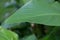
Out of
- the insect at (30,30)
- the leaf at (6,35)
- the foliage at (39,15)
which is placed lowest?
the insect at (30,30)

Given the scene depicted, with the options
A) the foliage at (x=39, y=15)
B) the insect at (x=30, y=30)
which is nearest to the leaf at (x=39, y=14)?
the foliage at (x=39, y=15)

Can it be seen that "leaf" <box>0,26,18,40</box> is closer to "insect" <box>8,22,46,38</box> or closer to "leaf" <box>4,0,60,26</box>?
"leaf" <box>4,0,60,26</box>

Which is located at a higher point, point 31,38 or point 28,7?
point 28,7

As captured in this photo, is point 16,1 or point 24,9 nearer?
point 24,9

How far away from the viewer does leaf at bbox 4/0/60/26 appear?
50 cm

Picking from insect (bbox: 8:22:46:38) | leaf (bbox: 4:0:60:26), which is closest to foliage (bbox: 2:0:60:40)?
leaf (bbox: 4:0:60:26)

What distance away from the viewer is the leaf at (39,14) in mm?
504

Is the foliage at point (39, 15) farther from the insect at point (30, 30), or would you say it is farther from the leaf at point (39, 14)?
the insect at point (30, 30)

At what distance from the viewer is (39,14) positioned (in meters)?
0.53

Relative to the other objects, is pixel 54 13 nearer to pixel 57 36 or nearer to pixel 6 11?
pixel 57 36

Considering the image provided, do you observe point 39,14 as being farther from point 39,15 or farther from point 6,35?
point 6,35

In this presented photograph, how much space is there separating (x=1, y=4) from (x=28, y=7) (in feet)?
1.58

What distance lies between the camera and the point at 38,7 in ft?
1.82

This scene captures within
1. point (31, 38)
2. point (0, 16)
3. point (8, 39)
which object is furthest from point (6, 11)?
point (8, 39)
